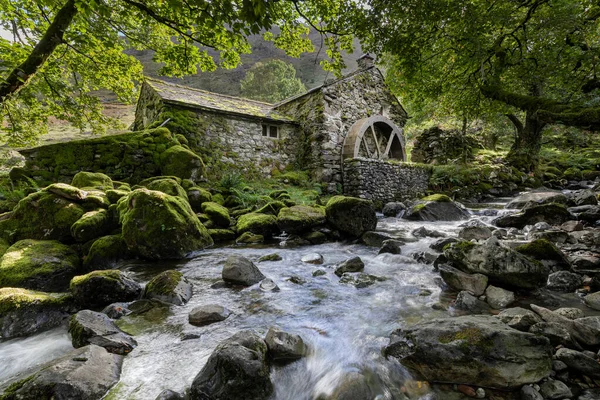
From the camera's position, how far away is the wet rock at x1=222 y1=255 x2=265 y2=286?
390 cm

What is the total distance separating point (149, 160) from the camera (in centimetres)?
827

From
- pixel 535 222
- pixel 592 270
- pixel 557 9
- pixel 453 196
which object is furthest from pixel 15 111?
pixel 453 196

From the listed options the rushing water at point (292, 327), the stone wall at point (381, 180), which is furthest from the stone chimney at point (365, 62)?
the rushing water at point (292, 327)

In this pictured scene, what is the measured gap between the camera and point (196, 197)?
24.1 ft

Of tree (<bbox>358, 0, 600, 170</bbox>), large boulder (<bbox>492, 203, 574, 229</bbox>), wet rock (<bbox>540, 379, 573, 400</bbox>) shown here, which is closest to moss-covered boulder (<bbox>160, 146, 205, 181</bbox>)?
tree (<bbox>358, 0, 600, 170</bbox>)

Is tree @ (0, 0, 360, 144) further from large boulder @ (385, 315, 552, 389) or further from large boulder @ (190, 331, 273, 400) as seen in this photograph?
large boulder @ (385, 315, 552, 389)

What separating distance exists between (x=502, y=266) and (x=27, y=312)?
564cm

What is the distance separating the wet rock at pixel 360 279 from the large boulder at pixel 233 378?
216 cm

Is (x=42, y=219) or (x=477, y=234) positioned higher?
(x=42, y=219)

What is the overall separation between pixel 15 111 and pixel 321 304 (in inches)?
334

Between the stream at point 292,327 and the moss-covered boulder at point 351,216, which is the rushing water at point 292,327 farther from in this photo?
the moss-covered boulder at point 351,216

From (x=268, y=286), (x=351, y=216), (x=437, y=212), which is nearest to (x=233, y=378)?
(x=268, y=286)

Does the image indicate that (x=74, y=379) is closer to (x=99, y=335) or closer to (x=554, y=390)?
(x=99, y=335)

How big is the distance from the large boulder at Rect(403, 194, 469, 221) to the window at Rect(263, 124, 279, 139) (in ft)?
22.9
